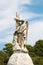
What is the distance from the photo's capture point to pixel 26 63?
22281 millimetres

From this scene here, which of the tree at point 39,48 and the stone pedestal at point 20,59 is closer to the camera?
the stone pedestal at point 20,59

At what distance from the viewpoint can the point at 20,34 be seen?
23172 millimetres

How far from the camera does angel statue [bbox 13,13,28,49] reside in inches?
906

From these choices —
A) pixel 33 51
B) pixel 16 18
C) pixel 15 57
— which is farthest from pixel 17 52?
pixel 33 51

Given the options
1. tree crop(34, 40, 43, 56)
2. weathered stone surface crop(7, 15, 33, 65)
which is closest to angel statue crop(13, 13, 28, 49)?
weathered stone surface crop(7, 15, 33, 65)

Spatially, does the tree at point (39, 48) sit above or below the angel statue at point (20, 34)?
below

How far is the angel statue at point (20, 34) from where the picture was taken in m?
23.0

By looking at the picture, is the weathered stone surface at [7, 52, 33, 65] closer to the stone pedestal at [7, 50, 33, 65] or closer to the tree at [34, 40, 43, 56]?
the stone pedestal at [7, 50, 33, 65]

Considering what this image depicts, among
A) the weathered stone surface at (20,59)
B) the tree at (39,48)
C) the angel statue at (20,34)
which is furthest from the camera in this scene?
the tree at (39,48)

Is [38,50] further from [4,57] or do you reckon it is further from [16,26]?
[16,26]

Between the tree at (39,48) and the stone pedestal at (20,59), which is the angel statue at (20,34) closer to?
the stone pedestal at (20,59)

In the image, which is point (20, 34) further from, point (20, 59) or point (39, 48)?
point (39, 48)

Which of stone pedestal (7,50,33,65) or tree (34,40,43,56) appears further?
tree (34,40,43,56)

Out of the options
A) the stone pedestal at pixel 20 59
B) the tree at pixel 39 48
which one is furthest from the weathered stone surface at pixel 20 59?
the tree at pixel 39 48
